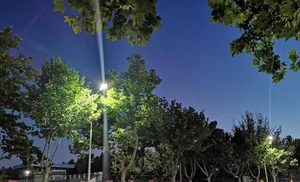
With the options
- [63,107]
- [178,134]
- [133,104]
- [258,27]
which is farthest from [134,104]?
[258,27]

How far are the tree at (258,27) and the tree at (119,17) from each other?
1.19 metres

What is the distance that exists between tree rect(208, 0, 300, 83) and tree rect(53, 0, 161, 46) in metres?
1.19

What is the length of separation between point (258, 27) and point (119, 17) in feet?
7.97

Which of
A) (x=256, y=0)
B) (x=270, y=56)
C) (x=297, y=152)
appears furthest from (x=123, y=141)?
(x=297, y=152)

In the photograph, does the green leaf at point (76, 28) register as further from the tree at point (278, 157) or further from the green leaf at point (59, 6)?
the tree at point (278, 157)

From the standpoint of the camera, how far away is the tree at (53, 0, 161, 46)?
3.17m

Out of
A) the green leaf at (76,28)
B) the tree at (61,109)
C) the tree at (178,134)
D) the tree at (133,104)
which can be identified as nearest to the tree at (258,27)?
the green leaf at (76,28)

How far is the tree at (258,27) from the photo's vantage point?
4250 millimetres

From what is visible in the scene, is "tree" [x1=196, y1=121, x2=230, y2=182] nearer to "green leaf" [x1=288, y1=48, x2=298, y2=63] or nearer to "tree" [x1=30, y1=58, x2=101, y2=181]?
"tree" [x1=30, y1=58, x2=101, y2=181]

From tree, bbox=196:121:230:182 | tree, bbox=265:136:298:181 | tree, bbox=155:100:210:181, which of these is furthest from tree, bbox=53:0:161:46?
tree, bbox=265:136:298:181

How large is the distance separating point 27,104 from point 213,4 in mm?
18382

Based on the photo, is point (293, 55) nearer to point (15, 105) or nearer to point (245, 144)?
point (15, 105)

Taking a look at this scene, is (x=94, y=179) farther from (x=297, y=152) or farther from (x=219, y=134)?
(x=297, y=152)

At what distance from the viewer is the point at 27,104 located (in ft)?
65.4
